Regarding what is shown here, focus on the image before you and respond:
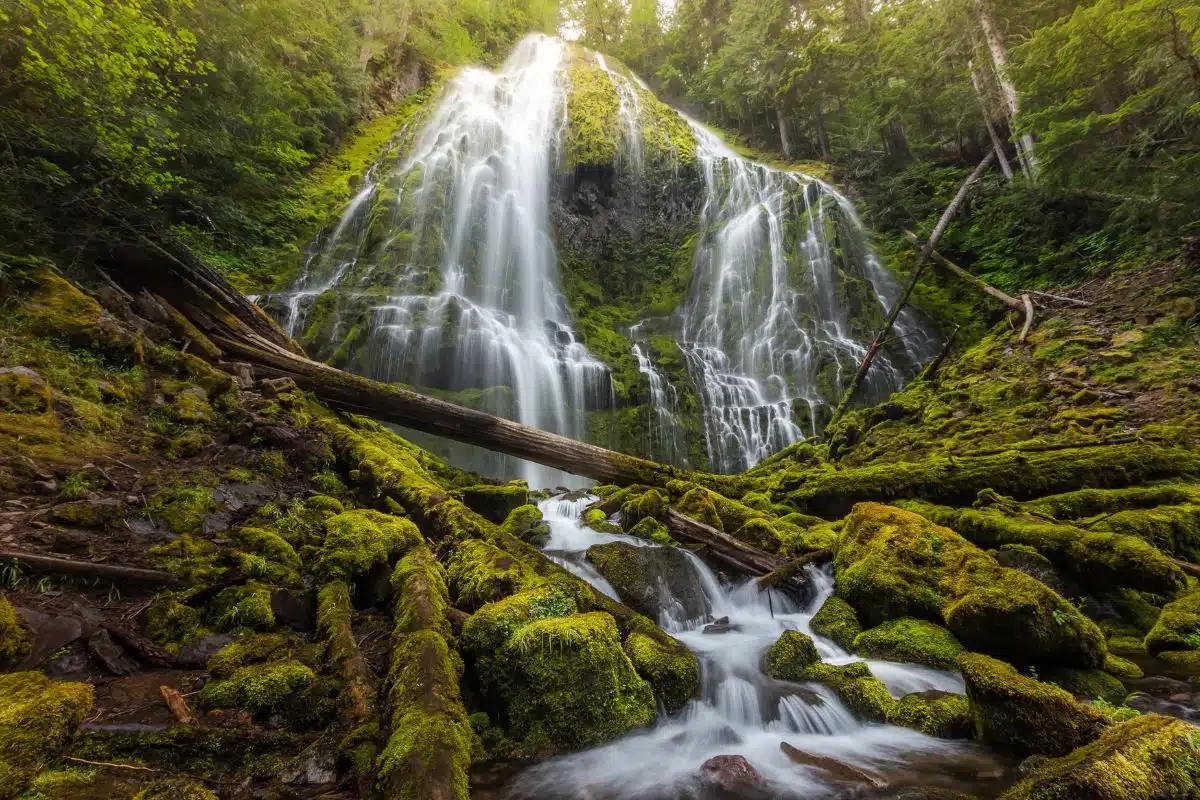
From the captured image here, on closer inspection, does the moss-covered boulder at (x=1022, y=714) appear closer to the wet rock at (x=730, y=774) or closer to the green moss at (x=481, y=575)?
the wet rock at (x=730, y=774)

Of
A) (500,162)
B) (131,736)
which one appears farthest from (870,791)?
(500,162)

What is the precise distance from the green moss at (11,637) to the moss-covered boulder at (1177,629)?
295 inches

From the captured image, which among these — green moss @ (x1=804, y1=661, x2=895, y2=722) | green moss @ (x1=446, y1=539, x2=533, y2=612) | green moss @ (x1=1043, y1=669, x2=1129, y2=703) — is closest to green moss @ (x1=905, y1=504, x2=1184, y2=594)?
green moss @ (x1=1043, y1=669, x2=1129, y2=703)

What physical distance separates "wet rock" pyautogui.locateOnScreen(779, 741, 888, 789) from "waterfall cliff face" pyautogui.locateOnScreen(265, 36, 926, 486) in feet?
33.3

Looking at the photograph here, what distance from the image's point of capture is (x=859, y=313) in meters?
16.4

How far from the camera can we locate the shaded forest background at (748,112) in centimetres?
598

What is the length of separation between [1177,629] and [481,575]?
5.77 metres

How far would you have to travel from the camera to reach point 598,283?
21359 millimetres

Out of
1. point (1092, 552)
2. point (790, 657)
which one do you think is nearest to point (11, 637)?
point (790, 657)

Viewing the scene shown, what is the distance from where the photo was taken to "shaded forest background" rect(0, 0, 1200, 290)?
5.98m

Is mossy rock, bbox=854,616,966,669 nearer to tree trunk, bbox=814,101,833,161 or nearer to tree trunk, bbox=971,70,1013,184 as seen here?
tree trunk, bbox=971,70,1013,184

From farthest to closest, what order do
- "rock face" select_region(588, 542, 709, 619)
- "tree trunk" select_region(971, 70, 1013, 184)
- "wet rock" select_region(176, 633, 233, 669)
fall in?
"tree trunk" select_region(971, 70, 1013, 184) < "rock face" select_region(588, 542, 709, 619) < "wet rock" select_region(176, 633, 233, 669)

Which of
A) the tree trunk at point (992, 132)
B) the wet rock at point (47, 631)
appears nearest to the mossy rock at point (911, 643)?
the wet rock at point (47, 631)

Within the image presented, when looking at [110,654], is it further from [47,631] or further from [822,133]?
[822,133]
